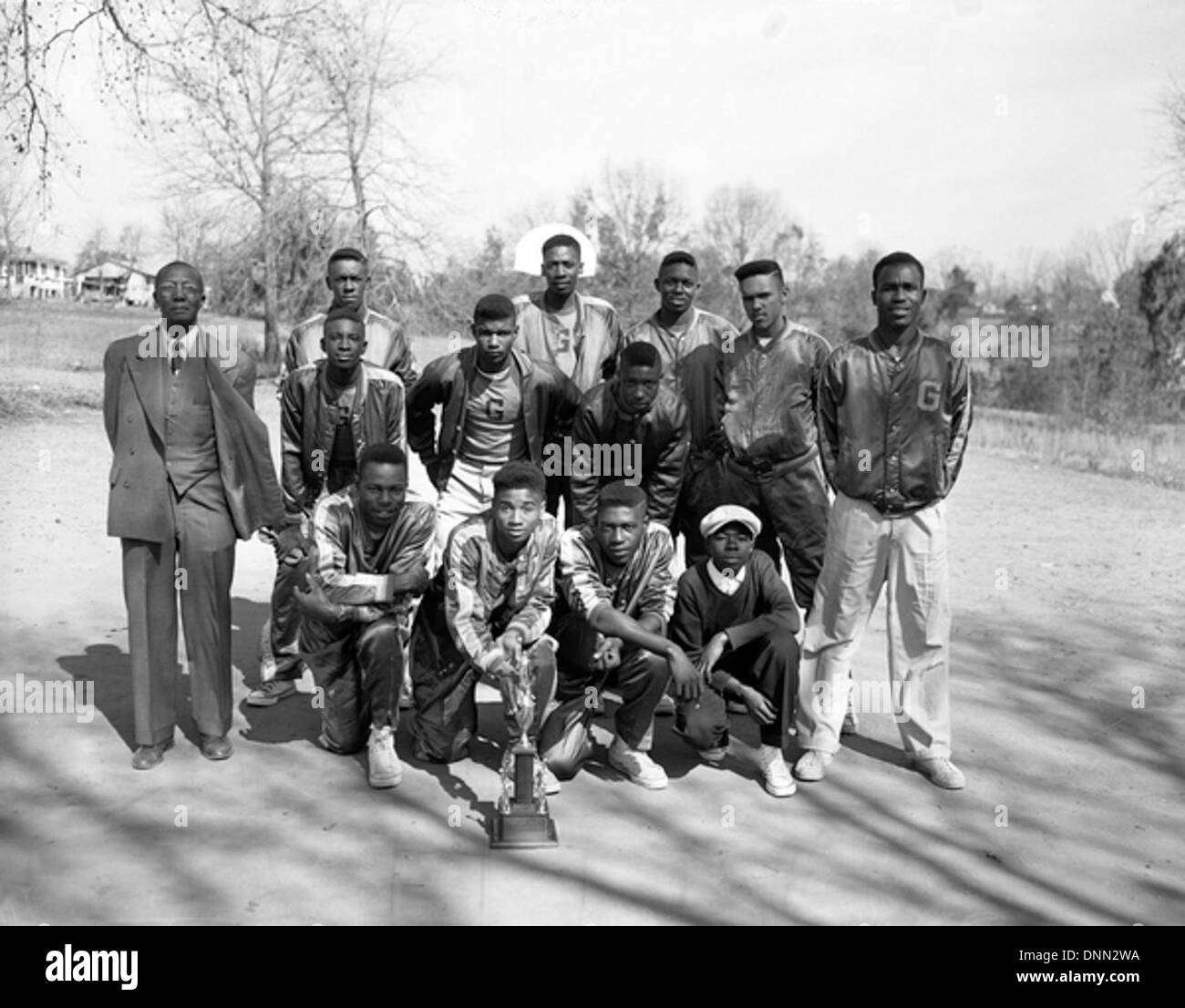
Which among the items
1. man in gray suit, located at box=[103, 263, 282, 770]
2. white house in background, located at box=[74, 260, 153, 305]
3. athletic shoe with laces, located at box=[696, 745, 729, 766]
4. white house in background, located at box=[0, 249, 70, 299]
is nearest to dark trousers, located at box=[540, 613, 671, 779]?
athletic shoe with laces, located at box=[696, 745, 729, 766]

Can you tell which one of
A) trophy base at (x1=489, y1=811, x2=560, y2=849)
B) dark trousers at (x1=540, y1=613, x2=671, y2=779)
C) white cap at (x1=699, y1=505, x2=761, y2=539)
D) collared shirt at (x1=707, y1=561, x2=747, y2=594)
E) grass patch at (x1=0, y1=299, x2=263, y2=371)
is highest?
grass patch at (x1=0, y1=299, x2=263, y2=371)

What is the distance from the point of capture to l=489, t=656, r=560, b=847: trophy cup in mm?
4234

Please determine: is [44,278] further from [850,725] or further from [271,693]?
[850,725]

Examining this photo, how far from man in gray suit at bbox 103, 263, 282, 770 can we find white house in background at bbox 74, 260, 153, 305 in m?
55.5

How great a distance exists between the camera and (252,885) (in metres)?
3.85

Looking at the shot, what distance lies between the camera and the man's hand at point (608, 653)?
5051 millimetres

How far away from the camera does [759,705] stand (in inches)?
193

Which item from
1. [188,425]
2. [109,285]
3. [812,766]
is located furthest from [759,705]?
[109,285]

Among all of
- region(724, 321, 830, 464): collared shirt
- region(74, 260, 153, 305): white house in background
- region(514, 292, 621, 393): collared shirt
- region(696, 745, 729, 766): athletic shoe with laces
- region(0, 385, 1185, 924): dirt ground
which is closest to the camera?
region(0, 385, 1185, 924): dirt ground

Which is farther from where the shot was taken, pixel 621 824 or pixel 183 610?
pixel 183 610

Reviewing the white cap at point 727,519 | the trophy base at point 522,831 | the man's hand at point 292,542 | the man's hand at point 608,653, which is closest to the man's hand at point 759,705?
the man's hand at point 608,653

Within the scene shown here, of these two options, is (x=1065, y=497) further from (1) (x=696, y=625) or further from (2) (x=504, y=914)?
(2) (x=504, y=914)

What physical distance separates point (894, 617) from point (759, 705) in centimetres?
76

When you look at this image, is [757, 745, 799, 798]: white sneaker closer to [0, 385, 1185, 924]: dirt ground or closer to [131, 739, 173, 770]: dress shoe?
[0, 385, 1185, 924]: dirt ground
